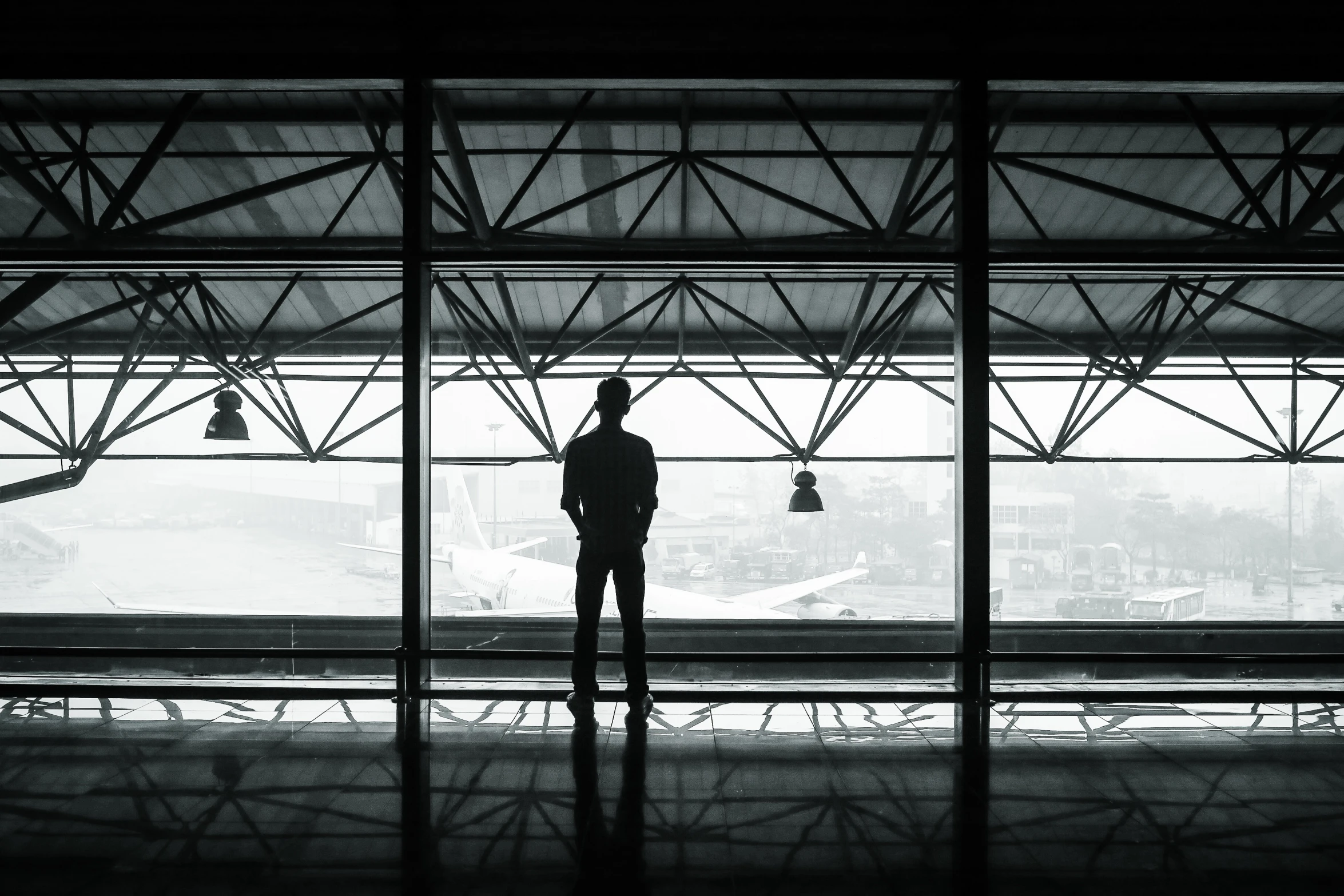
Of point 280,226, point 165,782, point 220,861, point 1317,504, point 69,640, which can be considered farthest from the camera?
point 1317,504

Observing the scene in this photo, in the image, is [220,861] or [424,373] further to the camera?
[424,373]

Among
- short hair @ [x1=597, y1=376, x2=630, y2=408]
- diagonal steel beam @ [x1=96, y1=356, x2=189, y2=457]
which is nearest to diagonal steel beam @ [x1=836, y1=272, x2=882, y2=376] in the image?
short hair @ [x1=597, y1=376, x2=630, y2=408]

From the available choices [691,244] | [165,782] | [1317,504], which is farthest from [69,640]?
[1317,504]

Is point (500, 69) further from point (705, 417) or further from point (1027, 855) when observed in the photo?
point (705, 417)

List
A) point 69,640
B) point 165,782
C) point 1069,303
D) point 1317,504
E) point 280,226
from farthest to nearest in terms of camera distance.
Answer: point 1317,504
point 69,640
point 1069,303
point 280,226
point 165,782

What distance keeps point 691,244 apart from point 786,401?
5.19 metres

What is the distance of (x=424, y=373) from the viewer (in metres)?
4.68

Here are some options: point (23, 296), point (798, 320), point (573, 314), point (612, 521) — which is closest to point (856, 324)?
point (798, 320)

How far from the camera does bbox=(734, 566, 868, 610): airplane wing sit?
79.4ft

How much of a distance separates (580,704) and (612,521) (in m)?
0.94

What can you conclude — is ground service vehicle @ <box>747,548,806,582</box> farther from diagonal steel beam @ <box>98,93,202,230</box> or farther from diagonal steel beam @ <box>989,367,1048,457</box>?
diagonal steel beam @ <box>98,93,202,230</box>

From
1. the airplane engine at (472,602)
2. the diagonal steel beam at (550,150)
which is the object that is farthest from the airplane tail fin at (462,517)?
the diagonal steel beam at (550,150)

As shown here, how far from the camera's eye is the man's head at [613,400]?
4.35 m

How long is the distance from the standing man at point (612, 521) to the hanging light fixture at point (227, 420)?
19.9 ft
